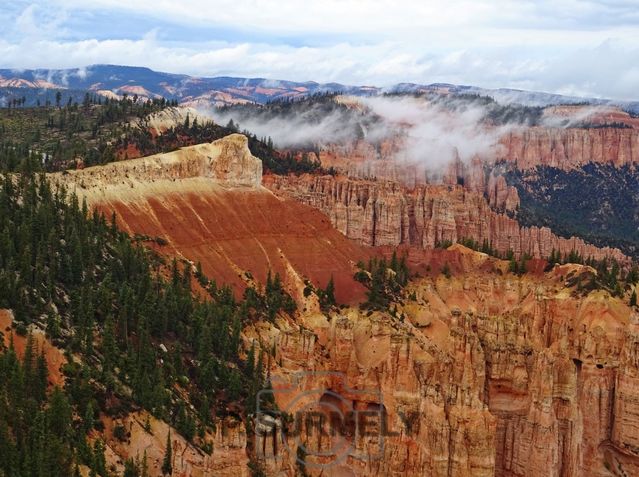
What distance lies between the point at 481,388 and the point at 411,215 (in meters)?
64.6

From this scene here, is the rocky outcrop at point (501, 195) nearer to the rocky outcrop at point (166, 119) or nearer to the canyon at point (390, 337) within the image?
the canyon at point (390, 337)

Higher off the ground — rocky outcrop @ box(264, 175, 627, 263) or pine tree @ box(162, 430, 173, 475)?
rocky outcrop @ box(264, 175, 627, 263)

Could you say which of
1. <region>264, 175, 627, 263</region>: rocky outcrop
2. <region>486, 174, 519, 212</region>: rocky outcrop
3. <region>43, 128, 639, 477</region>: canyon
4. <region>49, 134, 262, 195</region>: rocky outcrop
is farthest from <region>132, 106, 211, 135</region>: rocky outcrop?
<region>486, 174, 519, 212</region>: rocky outcrop

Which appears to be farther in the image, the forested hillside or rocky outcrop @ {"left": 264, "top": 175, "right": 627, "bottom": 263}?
rocky outcrop @ {"left": 264, "top": 175, "right": 627, "bottom": 263}

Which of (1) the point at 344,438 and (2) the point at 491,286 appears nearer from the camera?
(1) the point at 344,438

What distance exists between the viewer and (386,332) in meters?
83.1

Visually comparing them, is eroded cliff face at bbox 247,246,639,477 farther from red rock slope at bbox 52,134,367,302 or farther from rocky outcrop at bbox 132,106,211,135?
rocky outcrop at bbox 132,106,211,135

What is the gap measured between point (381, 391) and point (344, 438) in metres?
5.43

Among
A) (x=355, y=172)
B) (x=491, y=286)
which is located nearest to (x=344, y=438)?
(x=491, y=286)

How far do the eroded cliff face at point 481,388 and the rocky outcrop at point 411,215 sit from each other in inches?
1462

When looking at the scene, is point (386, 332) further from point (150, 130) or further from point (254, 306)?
point (150, 130)

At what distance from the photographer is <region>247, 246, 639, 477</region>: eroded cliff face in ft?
200

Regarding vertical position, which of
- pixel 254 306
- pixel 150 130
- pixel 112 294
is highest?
pixel 150 130

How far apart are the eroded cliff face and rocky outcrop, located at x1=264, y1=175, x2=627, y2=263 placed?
37.1 m
